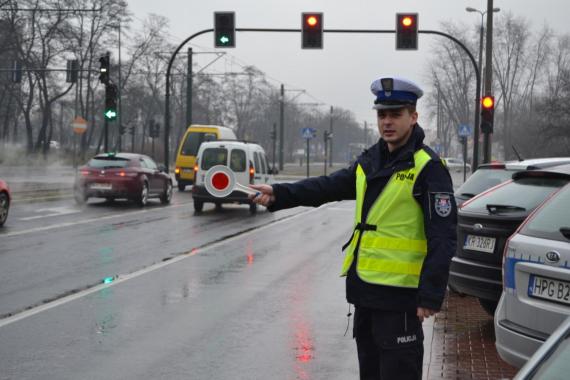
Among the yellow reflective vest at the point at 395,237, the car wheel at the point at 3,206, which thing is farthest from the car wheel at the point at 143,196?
the yellow reflective vest at the point at 395,237

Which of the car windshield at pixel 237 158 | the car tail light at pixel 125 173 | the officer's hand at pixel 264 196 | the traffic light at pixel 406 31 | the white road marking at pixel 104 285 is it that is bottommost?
the white road marking at pixel 104 285

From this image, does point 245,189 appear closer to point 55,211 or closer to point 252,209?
point 55,211

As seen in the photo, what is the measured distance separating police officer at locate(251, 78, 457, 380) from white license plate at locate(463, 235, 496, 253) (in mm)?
3478

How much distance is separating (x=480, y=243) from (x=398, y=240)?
3.72 metres

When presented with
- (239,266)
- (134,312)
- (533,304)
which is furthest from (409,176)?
(239,266)

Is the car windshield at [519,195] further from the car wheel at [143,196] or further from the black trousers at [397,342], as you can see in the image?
the car wheel at [143,196]

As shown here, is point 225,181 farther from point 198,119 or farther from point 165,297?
point 198,119

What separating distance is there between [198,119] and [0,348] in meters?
→ 80.7

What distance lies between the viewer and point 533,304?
510 cm

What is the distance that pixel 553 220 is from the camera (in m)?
5.26

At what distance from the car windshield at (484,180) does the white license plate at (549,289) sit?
4477mm

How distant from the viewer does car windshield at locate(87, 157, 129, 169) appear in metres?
23.4

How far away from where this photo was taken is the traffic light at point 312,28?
26453 mm

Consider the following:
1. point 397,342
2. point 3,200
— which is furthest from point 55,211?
point 397,342
